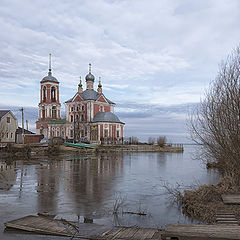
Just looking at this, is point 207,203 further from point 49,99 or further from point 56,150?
point 49,99

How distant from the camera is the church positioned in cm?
6356

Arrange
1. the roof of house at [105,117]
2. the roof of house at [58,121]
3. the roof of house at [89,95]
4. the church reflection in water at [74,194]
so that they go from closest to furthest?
the church reflection in water at [74,194] → the roof of house at [105,117] → the roof of house at [89,95] → the roof of house at [58,121]

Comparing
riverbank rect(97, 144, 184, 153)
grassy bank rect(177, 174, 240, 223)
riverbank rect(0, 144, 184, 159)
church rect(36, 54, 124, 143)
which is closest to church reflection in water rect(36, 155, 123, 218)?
grassy bank rect(177, 174, 240, 223)

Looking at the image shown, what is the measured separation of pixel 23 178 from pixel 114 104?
169 feet

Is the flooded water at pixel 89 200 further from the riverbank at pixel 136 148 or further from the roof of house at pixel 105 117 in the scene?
the roof of house at pixel 105 117

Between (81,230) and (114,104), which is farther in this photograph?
(114,104)

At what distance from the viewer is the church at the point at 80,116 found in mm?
63562

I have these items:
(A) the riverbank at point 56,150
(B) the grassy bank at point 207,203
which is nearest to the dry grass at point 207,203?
(B) the grassy bank at point 207,203

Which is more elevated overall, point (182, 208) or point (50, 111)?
point (50, 111)

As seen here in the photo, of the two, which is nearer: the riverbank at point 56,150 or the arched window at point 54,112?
the riverbank at point 56,150

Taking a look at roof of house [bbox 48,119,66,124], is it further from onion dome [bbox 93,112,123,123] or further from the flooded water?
the flooded water

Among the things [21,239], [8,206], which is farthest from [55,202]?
[21,239]

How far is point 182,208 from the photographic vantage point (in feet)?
41.0

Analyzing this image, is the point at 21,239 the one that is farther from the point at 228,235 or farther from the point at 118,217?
the point at 228,235
